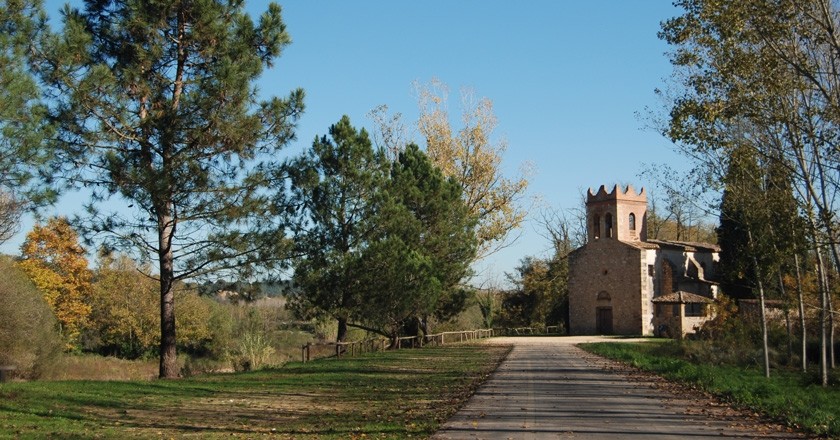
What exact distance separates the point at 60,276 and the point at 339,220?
21429 mm

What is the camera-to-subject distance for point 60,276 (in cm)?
4509

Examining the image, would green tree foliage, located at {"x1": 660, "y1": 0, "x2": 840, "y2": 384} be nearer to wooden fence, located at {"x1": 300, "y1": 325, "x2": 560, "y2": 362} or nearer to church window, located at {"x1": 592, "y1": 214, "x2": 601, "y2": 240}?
wooden fence, located at {"x1": 300, "y1": 325, "x2": 560, "y2": 362}

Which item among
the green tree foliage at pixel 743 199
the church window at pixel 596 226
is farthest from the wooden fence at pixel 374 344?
the green tree foliage at pixel 743 199

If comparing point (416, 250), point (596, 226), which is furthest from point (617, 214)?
point (416, 250)

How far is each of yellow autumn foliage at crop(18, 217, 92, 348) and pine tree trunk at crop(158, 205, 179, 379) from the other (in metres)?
22.7

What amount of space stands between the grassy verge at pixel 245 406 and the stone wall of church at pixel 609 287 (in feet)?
126

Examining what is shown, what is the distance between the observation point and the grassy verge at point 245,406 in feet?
37.0

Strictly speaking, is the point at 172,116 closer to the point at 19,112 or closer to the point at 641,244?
the point at 19,112

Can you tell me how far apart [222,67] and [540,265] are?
168 feet

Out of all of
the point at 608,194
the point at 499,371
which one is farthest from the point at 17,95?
the point at 608,194

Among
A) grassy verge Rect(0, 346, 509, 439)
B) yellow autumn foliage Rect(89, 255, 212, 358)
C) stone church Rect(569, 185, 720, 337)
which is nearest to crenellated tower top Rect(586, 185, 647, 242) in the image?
stone church Rect(569, 185, 720, 337)

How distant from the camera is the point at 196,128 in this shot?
1889 cm

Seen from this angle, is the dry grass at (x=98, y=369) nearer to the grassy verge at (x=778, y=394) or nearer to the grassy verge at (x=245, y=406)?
the grassy verge at (x=245, y=406)

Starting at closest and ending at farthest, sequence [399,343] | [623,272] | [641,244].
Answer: [399,343] < [623,272] < [641,244]
